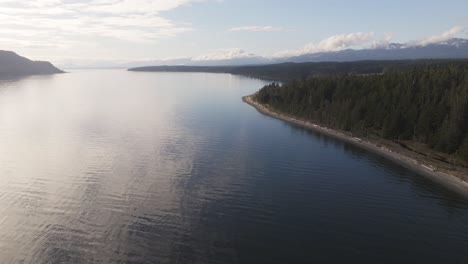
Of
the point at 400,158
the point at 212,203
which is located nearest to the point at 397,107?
the point at 400,158

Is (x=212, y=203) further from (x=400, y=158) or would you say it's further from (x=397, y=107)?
(x=397, y=107)

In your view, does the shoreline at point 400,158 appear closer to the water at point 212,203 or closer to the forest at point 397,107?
the water at point 212,203

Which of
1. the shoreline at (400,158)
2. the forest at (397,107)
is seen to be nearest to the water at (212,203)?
the shoreline at (400,158)

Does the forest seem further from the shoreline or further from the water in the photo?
the water

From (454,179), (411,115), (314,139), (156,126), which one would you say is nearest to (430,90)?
(411,115)

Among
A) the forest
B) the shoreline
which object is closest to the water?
the shoreline

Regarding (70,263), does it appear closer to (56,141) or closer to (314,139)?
(56,141)
